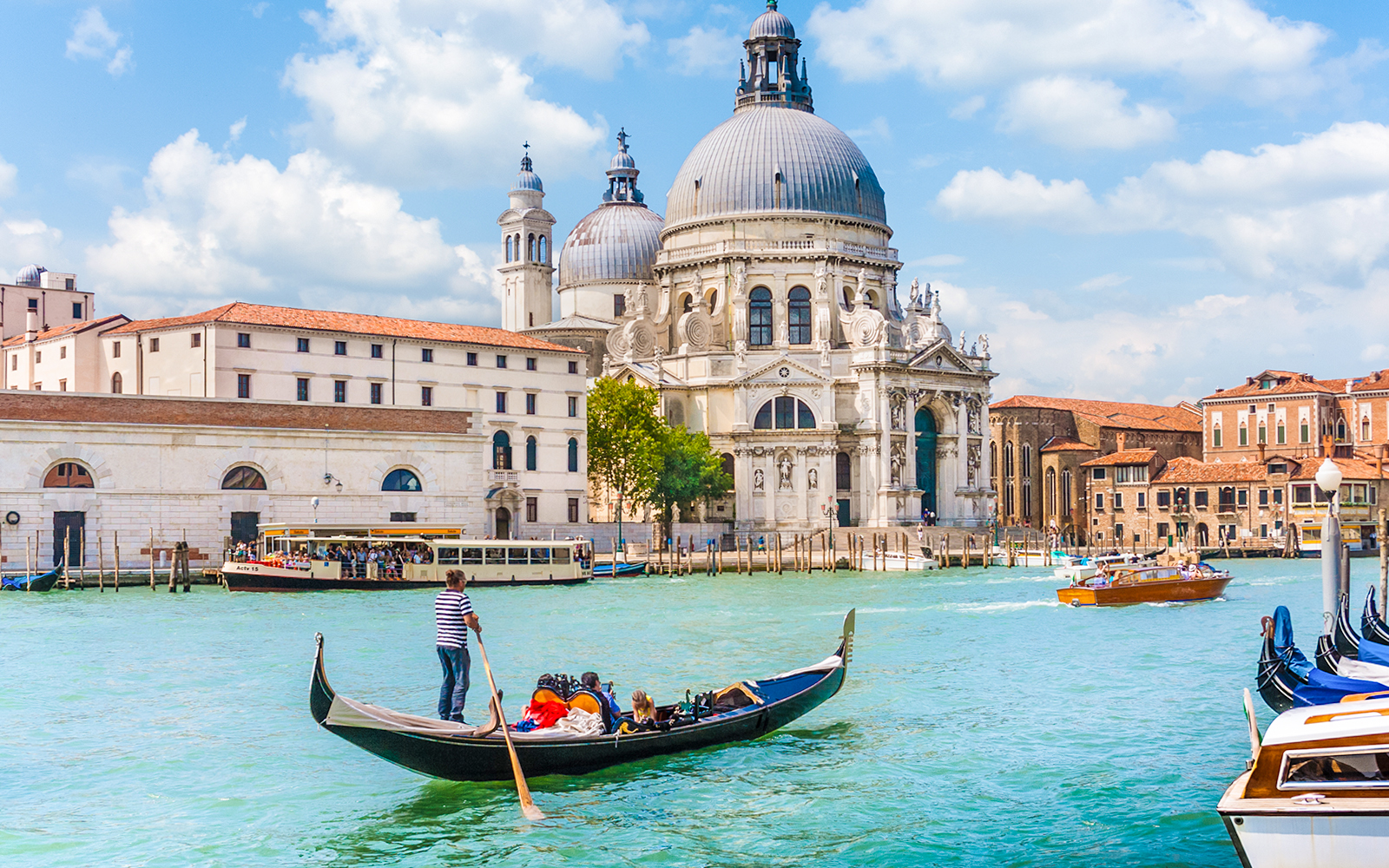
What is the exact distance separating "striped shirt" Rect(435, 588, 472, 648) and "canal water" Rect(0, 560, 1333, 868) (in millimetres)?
1313

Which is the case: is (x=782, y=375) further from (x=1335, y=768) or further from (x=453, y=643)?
(x=1335, y=768)

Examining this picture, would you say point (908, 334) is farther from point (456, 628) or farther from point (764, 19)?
point (456, 628)

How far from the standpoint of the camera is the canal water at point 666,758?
10820 mm

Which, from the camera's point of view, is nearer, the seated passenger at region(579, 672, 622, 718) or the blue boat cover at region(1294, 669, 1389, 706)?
the blue boat cover at region(1294, 669, 1389, 706)

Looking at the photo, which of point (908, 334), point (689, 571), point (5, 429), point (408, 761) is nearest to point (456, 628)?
point (408, 761)

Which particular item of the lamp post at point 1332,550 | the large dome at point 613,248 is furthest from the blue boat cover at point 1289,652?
the large dome at point 613,248

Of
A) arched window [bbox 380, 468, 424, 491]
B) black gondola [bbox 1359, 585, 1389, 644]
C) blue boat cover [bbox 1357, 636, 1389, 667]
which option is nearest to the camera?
blue boat cover [bbox 1357, 636, 1389, 667]

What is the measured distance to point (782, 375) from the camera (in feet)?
182

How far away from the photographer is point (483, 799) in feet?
39.3

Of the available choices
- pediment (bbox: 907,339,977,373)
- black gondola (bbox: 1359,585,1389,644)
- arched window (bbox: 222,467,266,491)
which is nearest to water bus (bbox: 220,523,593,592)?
arched window (bbox: 222,467,266,491)

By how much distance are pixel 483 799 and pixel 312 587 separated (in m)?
22.6

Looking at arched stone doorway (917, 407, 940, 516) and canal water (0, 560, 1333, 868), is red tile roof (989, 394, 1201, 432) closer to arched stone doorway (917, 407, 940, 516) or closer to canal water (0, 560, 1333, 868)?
arched stone doorway (917, 407, 940, 516)

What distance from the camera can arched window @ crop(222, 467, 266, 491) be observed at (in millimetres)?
35781

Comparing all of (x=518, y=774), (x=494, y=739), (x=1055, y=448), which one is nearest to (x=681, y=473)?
(x=1055, y=448)
